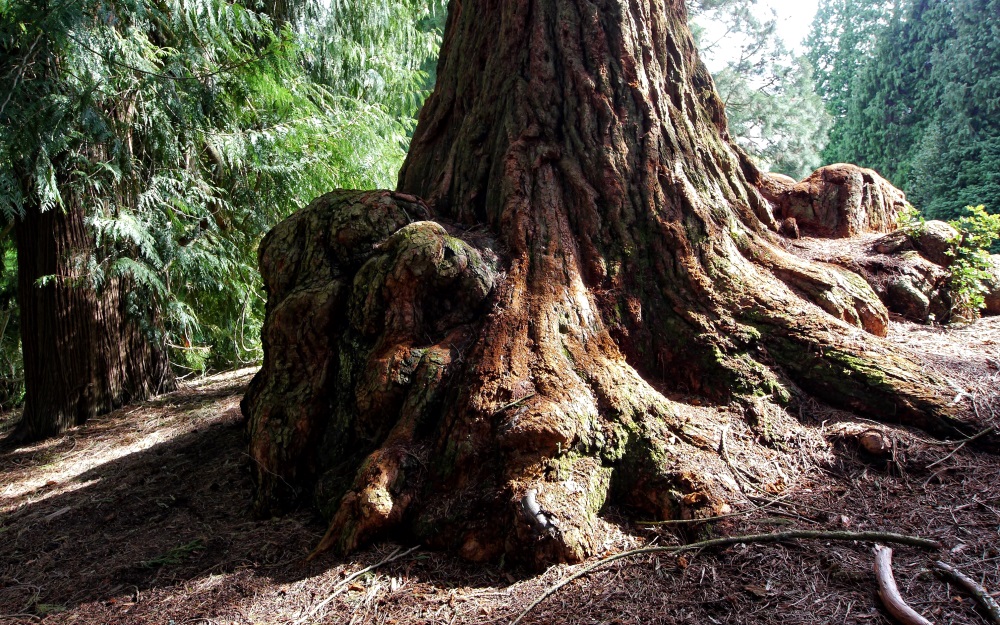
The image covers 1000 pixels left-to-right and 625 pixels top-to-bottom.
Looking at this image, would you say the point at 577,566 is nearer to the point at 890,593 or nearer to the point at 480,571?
the point at 480,571

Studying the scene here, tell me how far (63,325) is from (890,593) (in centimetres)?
585

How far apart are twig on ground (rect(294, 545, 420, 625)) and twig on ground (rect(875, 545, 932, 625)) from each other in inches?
63.1

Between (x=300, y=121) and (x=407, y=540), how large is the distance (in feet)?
14.8

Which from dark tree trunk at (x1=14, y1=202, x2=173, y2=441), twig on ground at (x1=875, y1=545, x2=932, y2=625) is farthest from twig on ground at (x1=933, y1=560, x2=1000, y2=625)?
dark tree trunk at (x1=14, y1=202, x2=173, y2=441)

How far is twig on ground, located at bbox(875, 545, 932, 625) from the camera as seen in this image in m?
1.63

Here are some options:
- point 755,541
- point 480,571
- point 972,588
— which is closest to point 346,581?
point 480,571

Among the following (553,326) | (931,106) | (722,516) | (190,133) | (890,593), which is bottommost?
(890,593)

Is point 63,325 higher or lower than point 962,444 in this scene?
higher

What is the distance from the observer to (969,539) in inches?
76.9

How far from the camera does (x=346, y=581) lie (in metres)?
2.17

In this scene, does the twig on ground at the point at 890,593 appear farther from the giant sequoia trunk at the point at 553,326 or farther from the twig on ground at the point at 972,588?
the giant sequoia trunk at the point at 553,326

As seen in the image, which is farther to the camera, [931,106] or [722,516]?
[931,106]

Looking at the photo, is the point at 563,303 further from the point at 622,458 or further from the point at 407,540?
the point at 407,540

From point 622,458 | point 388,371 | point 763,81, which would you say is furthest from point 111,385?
point 763,81
